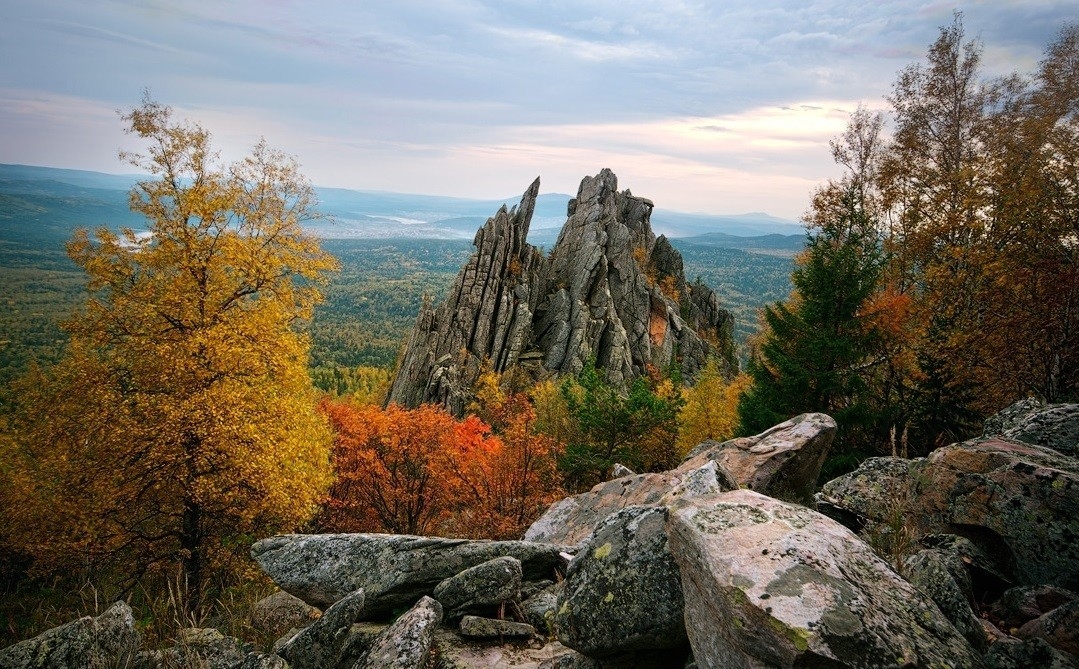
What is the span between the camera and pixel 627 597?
638cm

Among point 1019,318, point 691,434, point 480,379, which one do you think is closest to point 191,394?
point 1019,318

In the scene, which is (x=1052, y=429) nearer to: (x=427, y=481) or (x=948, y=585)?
(x=948, y=585)

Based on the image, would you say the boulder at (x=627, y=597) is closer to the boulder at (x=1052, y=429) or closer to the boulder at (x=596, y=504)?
the boulder at (x=596, y=504)

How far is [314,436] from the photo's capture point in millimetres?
17609

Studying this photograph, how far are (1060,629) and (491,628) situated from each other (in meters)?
6.62

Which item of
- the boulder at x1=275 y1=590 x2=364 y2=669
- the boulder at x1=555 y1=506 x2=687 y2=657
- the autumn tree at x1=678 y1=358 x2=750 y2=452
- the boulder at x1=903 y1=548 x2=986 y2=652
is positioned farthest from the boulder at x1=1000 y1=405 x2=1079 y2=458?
the autumn tree at x1=678 y1=358 x2=750 y2=452

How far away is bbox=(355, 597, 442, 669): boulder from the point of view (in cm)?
657

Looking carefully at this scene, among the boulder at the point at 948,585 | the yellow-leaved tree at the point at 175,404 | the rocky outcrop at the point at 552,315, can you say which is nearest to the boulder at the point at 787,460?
the boulder at the point at 948,585

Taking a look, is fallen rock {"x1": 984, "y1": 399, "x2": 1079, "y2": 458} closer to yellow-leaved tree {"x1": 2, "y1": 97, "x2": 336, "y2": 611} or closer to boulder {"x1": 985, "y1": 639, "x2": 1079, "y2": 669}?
boulder {"x1": 985, "y1": 639, "x2": 1079, "y2": 669}

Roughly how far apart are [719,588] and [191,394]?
52.8 ft

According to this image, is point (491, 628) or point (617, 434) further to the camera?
point (617, 434)

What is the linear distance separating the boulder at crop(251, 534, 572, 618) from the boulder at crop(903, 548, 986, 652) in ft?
18.3

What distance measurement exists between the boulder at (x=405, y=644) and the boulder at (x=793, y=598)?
349 cm

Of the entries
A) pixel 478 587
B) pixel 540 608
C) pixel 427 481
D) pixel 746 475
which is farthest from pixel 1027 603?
pixel 427 481
